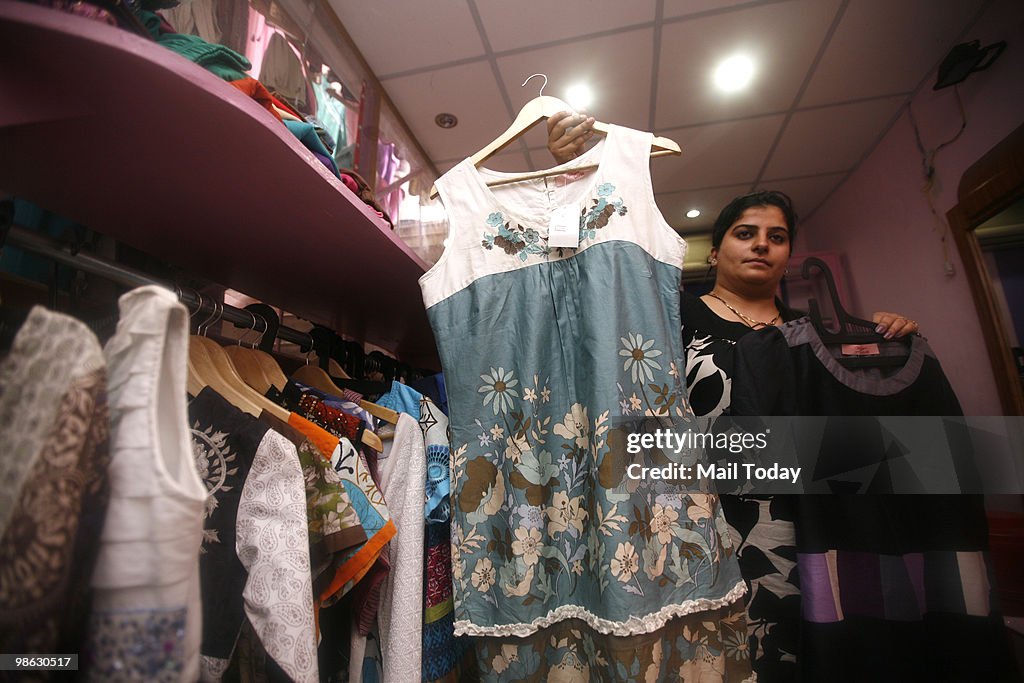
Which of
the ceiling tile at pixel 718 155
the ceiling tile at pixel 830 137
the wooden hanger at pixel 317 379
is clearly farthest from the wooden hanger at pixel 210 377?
the ceiling tile at pixel 830 137

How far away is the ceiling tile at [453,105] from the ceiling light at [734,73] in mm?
813

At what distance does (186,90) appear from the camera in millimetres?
352

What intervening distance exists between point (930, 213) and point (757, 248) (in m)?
1.47

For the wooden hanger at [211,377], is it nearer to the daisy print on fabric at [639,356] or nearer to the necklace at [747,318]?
the daisy print on fabric at [639,356]

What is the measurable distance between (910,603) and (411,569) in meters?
0.67

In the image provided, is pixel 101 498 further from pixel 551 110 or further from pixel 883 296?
pixel 883 296

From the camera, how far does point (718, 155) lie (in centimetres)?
198

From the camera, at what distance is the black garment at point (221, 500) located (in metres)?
0.40

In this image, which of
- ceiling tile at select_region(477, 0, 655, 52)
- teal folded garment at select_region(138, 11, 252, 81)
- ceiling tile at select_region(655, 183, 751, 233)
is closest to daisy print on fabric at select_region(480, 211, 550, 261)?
teal folded garment at select_region(138, 11, 252, 81)

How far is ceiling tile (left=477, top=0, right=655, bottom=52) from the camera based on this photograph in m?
1.25

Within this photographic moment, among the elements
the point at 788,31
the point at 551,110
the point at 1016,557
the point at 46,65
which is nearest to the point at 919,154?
the point at 788,31

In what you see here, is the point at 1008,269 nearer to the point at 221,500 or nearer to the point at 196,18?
the point at 221,500

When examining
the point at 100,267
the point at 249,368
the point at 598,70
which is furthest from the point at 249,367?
the point at 598,70

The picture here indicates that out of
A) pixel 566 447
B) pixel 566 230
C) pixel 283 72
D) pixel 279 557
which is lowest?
pixel 279 557
